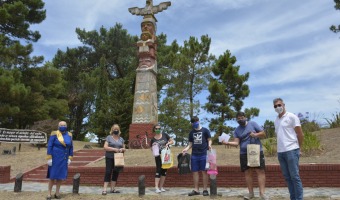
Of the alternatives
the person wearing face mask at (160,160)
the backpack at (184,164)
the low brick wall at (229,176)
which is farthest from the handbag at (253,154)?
the low brick wall at (229,176)

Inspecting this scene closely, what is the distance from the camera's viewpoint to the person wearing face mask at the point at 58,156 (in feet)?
22.9

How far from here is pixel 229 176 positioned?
841cm

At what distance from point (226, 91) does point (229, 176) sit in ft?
56.9

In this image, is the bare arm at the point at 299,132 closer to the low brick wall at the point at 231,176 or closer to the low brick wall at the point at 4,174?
the low brick wall at the point at 231,176

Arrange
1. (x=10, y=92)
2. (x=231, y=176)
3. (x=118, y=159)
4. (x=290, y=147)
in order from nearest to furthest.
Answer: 1. (x=290, y=147)
2. (x=118, y=159)
3. (x=231, y=176)
4. (x=10, y=92)

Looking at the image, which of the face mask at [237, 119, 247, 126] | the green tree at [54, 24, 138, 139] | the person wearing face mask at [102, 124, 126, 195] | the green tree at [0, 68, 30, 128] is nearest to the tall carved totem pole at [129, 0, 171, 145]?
the green tree at [0, 68, 30, 128]

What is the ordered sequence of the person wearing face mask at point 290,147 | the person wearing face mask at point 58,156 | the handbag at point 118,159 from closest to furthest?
the person wearing face mask at point 290,147
the person wearing face mask at point 58,156
the handbag at point 118,159

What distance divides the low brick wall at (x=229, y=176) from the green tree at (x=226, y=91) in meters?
15.3

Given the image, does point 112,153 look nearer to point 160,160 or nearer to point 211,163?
point 160,160

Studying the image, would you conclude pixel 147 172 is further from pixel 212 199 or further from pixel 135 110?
pixel 135 110

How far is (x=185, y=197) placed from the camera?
6.84 m

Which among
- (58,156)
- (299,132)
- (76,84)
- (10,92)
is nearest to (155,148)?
(58,156)

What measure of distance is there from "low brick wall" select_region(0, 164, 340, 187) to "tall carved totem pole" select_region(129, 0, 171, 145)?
7.61 m

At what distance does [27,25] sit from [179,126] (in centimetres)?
1351
